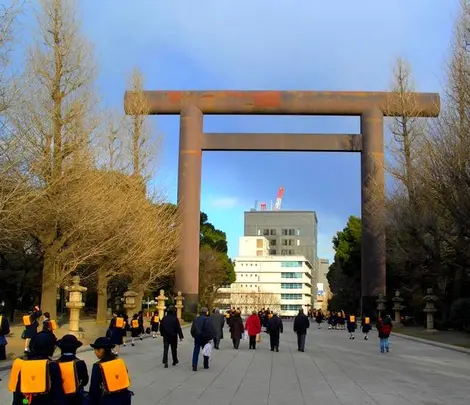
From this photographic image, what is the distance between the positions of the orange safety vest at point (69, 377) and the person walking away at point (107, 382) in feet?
0.54

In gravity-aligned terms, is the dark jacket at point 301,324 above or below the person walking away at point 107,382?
below

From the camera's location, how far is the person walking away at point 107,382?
15.4 feet

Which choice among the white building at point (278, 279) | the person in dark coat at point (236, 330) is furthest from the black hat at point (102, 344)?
the white building at point (278, 279)

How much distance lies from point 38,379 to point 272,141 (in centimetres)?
3474

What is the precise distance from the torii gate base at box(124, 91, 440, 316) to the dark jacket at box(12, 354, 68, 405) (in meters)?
33.6

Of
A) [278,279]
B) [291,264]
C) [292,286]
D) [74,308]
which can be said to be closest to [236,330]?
[74,308]

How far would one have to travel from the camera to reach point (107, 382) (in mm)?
4691

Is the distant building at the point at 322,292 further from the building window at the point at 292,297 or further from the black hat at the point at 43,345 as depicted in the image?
the black hat at the point at 43,345

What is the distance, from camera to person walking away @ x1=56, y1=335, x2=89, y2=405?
4.80 m

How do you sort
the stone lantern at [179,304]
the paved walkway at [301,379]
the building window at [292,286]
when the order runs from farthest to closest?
1. the building window at [292,286]
2. the stone lantern at [179,304]
3. the paved walkway at [301,379]

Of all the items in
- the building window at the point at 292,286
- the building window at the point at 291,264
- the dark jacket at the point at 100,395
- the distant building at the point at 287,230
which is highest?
the distant building at the point at 287,230

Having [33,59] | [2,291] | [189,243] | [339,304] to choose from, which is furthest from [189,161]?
[339,304]

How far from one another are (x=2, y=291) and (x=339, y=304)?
35.1 metres

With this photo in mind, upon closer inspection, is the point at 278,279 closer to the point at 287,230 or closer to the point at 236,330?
Result: the point at 287,230
